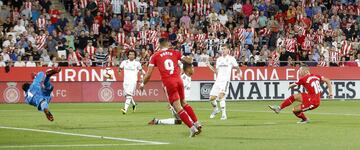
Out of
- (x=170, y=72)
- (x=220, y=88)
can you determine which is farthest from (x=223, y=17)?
(x=170, y=72)

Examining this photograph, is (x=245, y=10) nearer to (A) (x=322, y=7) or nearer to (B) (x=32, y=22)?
(A) (x=322, y=7)

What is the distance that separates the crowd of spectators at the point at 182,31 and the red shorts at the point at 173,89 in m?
21.4

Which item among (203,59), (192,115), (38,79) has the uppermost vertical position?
(38,79)

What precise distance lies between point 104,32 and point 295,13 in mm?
10987

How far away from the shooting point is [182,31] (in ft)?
146

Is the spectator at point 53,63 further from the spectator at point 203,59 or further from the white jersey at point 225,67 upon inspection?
the white jersey at point 225,67

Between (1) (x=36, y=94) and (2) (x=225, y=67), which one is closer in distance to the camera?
(1) (x=36, y=94)

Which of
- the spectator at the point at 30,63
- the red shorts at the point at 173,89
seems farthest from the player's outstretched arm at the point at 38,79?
the spectator at the point at 30,63

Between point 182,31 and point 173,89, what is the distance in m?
25.5

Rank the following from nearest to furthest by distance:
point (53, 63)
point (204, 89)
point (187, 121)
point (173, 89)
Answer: point (187, 121) → point (173, 89) → point (53, 63) → point (204, 89)

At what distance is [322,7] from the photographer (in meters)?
50.2

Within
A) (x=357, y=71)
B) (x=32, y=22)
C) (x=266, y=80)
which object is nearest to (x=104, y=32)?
(x=32, y=22)

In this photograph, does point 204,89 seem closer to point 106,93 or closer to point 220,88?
point 106,93

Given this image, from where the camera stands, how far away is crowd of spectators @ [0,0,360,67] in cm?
4131
